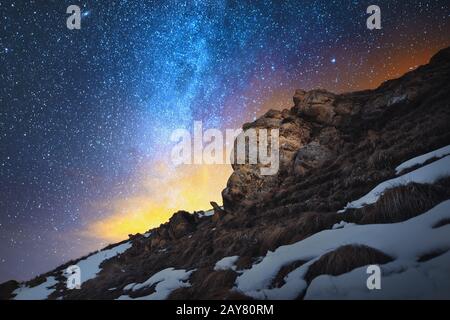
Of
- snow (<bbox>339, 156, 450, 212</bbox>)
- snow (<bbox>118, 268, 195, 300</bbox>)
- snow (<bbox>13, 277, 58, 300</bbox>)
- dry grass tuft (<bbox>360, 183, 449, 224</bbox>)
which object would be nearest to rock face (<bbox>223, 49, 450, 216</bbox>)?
snow (<bbox>339, 156, 450, 212</bbox>)

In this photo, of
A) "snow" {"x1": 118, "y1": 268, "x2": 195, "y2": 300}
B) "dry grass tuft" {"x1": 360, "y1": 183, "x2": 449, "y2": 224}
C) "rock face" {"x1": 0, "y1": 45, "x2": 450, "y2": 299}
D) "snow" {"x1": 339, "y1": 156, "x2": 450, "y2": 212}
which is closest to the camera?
"dry grass tuft" {"x1": 360, "y1": 183, "x2": 449, "y2": 224}

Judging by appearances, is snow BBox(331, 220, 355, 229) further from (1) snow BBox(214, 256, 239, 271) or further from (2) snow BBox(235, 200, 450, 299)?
(1) snow BBox(214, 256, 239, 271)

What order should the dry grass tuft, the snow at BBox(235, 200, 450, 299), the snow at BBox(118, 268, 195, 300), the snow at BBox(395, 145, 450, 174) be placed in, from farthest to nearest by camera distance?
the snow at BBox(118, 268, 195, 300) → the snow at BBox(395, 145, 450, 174) → the dry grass tuft → the snow at BBox(235, 200, 450, 299)

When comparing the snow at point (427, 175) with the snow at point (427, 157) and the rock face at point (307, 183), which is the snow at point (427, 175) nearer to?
the rock face at point (307, 183)

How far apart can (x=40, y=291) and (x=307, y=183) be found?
67.6ft

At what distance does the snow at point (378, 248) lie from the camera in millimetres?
4438

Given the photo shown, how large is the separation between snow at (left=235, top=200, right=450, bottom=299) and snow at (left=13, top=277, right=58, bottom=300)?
1829cm

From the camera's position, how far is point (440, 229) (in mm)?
5117

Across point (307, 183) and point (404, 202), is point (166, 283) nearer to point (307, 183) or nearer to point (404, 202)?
point (404, 202)

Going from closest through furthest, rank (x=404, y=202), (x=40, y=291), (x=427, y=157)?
(x=404, y=202)
(x=427, y=157)
(x=40, y=291)

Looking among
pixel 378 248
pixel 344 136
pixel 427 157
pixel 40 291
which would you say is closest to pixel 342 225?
pixel 378 248

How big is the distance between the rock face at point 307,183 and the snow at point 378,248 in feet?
1.18

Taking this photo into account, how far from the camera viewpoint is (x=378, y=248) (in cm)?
548

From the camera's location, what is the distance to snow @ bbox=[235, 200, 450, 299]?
4.44 metres
